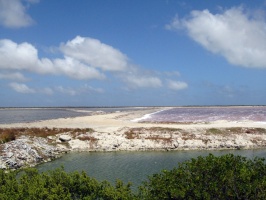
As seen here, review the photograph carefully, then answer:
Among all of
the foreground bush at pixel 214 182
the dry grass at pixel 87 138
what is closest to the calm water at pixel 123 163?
the dry grass at pixel 87 138

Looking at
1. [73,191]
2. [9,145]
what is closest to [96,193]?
[73,191]

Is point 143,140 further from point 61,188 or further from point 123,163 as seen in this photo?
point 61,188

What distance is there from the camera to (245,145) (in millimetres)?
57125

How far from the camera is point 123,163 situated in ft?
147

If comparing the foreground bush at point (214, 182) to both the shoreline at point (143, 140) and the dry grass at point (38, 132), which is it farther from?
the dry grass at point (38, 132)

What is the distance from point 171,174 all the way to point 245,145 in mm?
42547

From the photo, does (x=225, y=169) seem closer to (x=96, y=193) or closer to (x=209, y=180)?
(x=209, y=180)

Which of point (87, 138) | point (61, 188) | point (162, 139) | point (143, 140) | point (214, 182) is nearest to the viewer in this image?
point (214, 182)

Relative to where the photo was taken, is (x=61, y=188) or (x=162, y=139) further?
(x=162, y=139)

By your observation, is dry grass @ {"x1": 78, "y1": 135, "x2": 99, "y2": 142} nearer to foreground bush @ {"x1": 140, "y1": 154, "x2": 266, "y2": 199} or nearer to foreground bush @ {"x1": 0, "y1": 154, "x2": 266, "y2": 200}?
foreground bush @ {"x1": 0, "y1": 154, "x2": 266, "y2": 200}

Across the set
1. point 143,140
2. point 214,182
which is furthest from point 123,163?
point 214,182

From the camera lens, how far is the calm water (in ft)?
124

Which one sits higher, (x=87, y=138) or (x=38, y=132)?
(x=38, y=132)

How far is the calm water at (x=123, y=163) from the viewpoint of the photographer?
37906 mm
